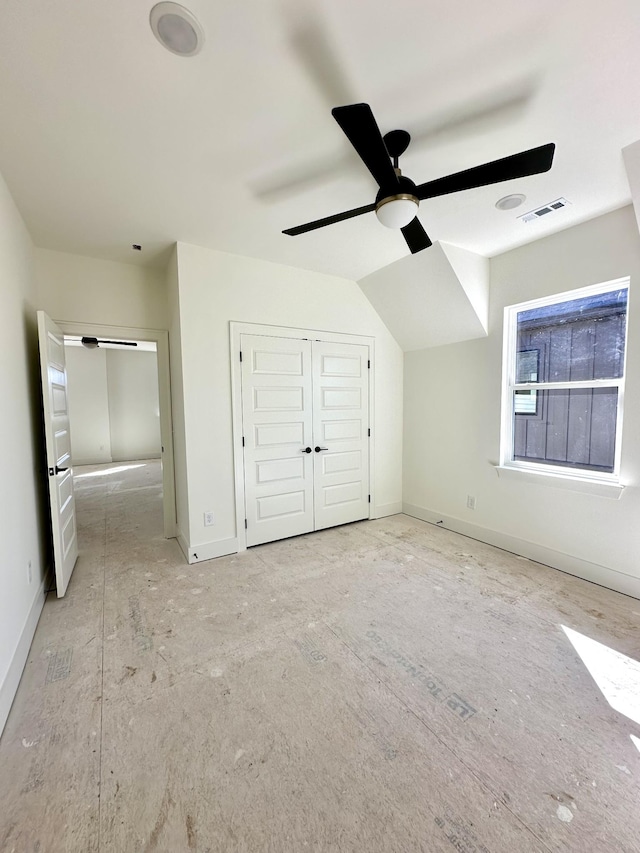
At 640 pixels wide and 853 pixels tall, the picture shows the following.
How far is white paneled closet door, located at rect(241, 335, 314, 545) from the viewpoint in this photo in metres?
3.32

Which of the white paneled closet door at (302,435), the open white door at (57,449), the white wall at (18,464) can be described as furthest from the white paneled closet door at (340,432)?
the white wall at (18,464)

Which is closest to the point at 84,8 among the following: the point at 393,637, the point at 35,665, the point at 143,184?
the point at 143,184

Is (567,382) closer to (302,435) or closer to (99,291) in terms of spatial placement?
(302,435)

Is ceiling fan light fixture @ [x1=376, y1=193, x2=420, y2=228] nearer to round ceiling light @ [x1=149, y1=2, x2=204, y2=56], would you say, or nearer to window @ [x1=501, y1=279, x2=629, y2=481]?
round ceiling light @ [x1=149, y1=2, x2=204, y2=56]

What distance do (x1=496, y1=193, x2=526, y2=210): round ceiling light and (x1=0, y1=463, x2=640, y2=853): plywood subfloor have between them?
2.77m

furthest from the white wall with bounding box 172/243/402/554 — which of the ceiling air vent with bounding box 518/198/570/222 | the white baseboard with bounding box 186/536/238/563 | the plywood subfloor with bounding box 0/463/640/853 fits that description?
the ceiling air vent with bounding box 518/198/570/222

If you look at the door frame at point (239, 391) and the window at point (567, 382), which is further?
the door frame at point (239, 391)

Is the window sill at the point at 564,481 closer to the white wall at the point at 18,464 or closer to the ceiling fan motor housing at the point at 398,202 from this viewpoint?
the ceiling fan motor housing at the point at 398,202

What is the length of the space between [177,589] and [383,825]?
2.00m

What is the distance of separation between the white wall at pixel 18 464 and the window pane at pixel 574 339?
3.91 m

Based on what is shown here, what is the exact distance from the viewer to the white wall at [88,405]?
7.83m

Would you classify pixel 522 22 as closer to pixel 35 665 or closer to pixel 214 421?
pixel 214 421

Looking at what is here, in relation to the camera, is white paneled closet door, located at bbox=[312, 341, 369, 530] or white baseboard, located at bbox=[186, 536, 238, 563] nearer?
white baseboard, located at bbox=[186, 536, 238, 563]

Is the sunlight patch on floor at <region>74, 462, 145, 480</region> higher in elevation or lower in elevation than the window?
lower
